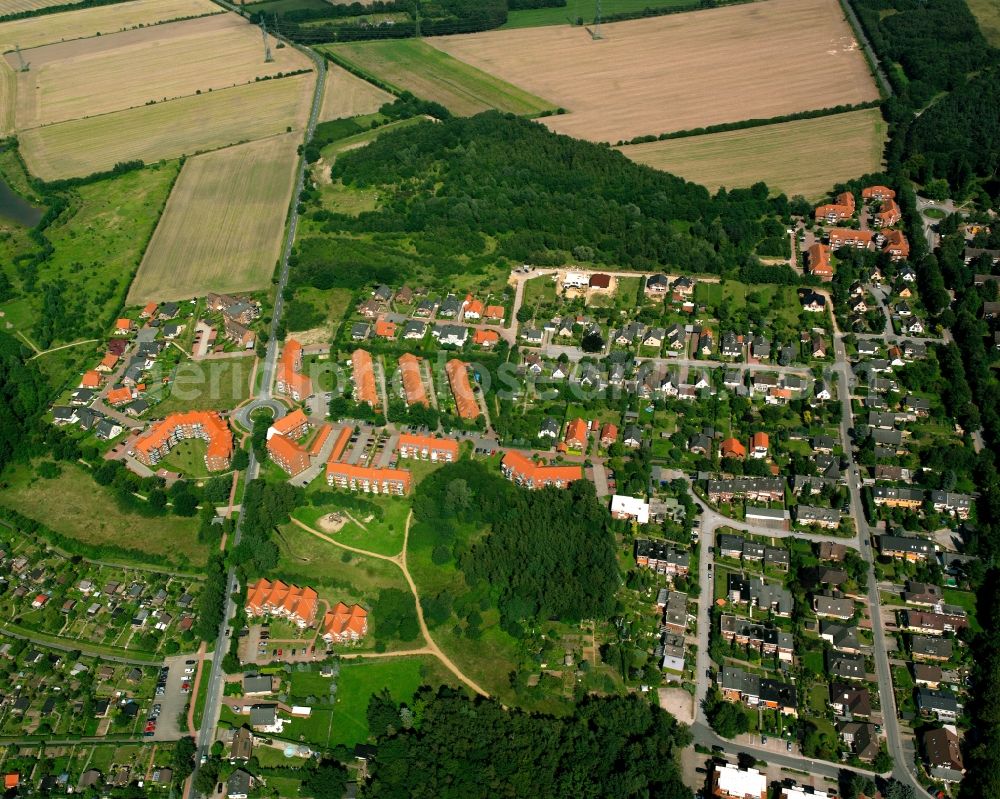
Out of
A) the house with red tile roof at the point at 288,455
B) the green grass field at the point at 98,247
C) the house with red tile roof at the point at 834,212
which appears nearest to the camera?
the house with red tile roof at the point at 288,455

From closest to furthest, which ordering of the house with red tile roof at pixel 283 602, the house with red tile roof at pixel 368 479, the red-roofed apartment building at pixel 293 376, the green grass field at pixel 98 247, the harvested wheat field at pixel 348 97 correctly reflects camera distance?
the house with red tile roof at pixel 283 602 < the house with red tile roof at pixel 368 479 < the red-roofed apartment building at pixel 293 376 < the green grass field at pixel 98 247 < the harvested wheat field at pixel 348 97

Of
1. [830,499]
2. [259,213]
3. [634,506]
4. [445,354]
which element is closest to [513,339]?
[445,354]

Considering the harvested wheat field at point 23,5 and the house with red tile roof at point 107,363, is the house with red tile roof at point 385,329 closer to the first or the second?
the house with red tile roof at point 107,363

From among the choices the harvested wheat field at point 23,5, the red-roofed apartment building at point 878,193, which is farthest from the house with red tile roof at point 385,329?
the harvested wheat field at point 23,5

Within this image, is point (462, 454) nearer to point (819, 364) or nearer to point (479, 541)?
point (479, 541)

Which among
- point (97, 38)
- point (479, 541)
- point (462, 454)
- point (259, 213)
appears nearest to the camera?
point (479, 541)

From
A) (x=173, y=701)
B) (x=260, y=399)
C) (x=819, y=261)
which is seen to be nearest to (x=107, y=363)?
(x=260, y=399)

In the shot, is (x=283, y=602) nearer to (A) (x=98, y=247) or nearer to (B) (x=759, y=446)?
(B) (x=759, y=446)
